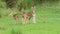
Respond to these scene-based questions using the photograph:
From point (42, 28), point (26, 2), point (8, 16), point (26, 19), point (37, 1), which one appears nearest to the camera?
point (42, 28)

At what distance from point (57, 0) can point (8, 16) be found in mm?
14463

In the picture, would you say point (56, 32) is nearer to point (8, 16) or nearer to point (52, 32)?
point (52, 32)

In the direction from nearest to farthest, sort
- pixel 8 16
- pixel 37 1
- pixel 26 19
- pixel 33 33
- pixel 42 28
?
pixel 33 33
pixel 42 28
pixel 26 19
pixel 8 16
pixel 37 1

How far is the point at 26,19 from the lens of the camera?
16.3 meters

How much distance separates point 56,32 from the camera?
1298cm

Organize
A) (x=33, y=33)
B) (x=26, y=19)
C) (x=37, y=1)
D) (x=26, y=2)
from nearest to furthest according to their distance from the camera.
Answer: (x=33, y=33), (x=26, y=19), (x=26, y=2), (x=37, y=1)

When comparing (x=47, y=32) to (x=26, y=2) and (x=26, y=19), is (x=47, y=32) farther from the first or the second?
(x=26, y=2)

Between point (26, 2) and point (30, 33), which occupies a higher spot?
point (26, 2)

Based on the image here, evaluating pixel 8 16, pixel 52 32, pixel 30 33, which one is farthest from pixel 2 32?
pixel 8 16

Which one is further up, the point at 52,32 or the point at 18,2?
the point at 18,2

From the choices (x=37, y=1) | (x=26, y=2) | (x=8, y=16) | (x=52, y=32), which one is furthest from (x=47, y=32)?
(x=37, y=1)

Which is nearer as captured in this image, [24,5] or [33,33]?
[33,33]

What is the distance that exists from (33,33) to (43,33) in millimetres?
498

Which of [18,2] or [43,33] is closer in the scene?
[43,33]
